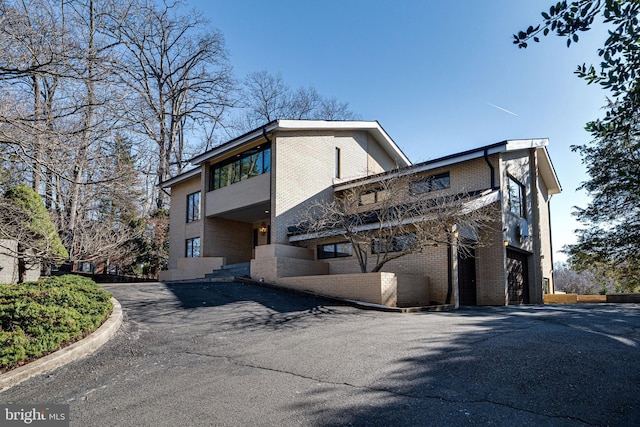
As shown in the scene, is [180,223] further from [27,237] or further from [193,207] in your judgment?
[27,237]

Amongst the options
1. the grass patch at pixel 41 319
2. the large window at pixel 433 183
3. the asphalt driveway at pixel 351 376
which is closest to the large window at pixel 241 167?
the large window at pixel 433 183

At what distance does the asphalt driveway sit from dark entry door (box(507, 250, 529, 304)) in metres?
8.21

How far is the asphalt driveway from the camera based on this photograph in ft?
12.6

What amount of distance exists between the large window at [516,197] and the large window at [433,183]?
2360mm

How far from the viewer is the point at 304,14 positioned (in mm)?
17109

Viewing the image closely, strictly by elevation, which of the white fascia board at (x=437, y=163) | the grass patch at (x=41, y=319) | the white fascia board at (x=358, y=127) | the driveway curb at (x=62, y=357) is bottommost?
the driveway curb at (x=62, y=357)

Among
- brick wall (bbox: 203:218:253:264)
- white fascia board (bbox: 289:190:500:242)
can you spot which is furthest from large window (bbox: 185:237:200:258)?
white fascia board (bbox: 289:190:500:242)

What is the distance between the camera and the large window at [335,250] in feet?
55.9

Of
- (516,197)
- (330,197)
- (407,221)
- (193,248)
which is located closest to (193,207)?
(193,248)

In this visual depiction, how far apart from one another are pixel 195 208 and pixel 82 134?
52.4ft

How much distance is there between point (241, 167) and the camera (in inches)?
769

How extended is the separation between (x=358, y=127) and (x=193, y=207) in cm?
992

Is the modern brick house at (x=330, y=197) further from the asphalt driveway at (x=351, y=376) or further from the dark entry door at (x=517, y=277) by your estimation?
the asphalt driveway at (x=351, y=376)

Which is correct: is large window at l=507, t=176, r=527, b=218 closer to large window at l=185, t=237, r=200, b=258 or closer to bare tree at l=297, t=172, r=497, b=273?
bare tree at l=297, t=172, r=497, b=273
